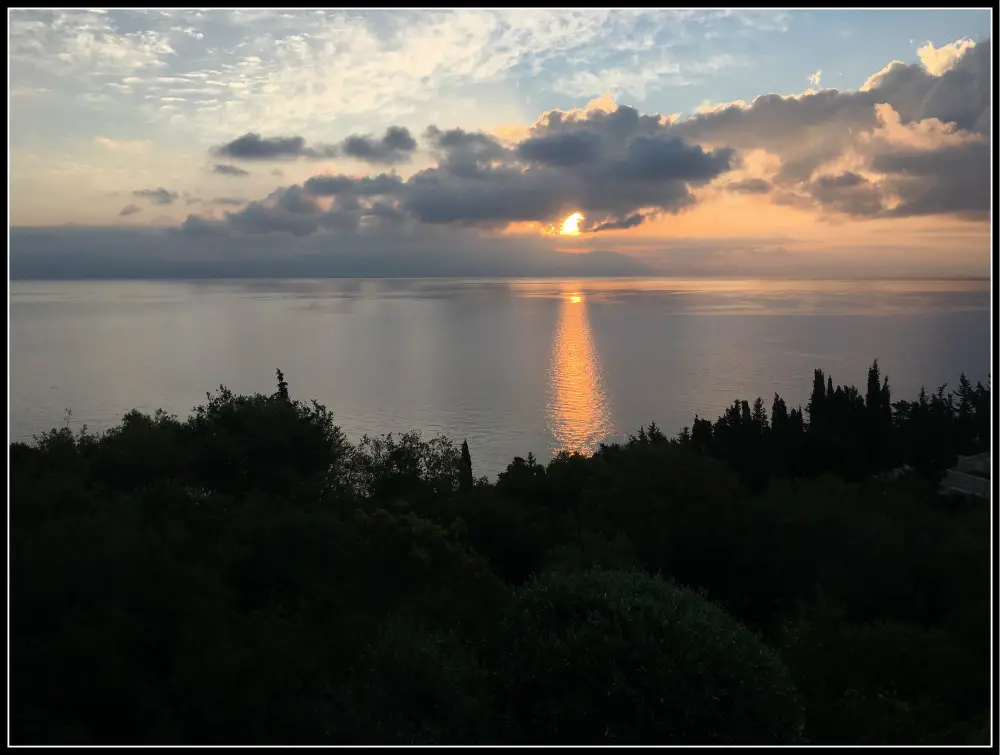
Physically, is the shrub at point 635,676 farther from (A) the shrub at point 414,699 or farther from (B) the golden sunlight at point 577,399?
(B) the golden sunlight at point 577,399

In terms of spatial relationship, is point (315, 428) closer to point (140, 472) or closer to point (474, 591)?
point (140, 472)

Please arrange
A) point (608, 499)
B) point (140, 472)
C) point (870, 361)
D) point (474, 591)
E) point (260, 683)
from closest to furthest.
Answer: point (260, 683) → point (474, 591) → point (140, 472) → point (608, 499) → point (870, 361)

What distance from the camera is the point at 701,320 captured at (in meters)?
167

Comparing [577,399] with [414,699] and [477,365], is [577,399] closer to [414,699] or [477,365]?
[477,365]

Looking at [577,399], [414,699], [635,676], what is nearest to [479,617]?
[414,699]

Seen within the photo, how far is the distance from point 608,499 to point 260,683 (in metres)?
16.3

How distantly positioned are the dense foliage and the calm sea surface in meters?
23.2

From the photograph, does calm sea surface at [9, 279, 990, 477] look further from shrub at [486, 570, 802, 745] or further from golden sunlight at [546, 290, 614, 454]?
shrub at [486, 570, 802, 745]

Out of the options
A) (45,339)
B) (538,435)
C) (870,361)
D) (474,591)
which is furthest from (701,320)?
(474,591)

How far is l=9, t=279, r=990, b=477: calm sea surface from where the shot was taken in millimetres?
67125

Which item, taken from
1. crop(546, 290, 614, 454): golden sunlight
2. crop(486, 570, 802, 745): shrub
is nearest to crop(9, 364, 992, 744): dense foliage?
crop(486, 570, 802, 745): shrub

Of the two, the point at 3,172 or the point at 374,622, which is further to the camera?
the point at 374,622

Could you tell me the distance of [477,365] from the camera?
10512 centimetres

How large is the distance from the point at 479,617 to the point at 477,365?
92.3 meters
